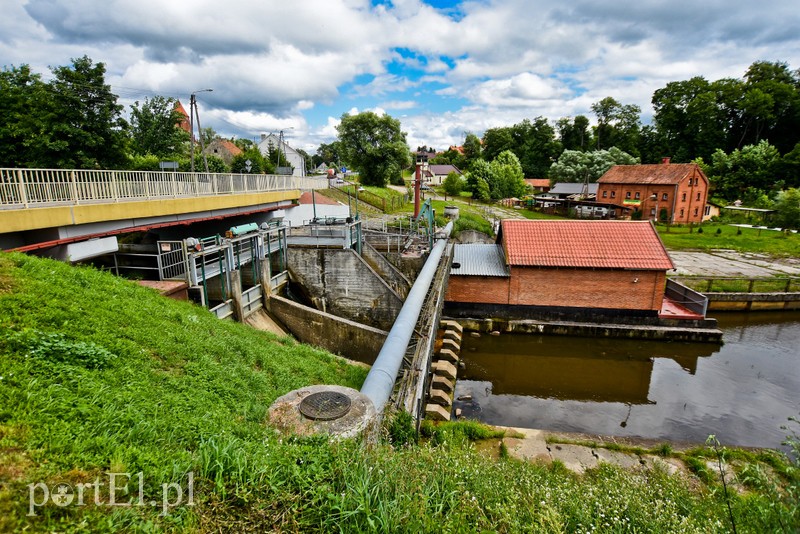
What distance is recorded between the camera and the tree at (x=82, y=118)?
19.4m

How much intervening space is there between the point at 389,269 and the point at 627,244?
11237 millimetres

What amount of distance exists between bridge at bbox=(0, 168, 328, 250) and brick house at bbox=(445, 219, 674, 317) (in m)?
11.2

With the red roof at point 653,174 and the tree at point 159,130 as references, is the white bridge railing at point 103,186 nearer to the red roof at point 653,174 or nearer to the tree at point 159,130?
the tree at point 159,130

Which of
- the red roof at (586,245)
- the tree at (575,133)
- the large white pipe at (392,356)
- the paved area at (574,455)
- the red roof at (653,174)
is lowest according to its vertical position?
the paved area at (574,455)

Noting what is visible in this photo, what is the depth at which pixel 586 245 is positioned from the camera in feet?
58.9

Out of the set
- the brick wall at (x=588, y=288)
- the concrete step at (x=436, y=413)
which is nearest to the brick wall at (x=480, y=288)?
the brick wall at (x=588, y=288)

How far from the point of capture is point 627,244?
1772 centimetres

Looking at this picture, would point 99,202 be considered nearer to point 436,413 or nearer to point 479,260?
point 436,413

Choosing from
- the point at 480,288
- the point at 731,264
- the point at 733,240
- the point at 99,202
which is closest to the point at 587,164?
the point at 733,240

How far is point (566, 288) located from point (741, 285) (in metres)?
11.9

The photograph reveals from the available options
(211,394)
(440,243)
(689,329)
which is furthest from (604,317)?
(211,394)

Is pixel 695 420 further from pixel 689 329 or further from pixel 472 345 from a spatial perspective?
pixel 472 345

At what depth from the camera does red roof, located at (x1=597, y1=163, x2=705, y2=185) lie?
41.3m

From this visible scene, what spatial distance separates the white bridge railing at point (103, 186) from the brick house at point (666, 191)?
141 feet
